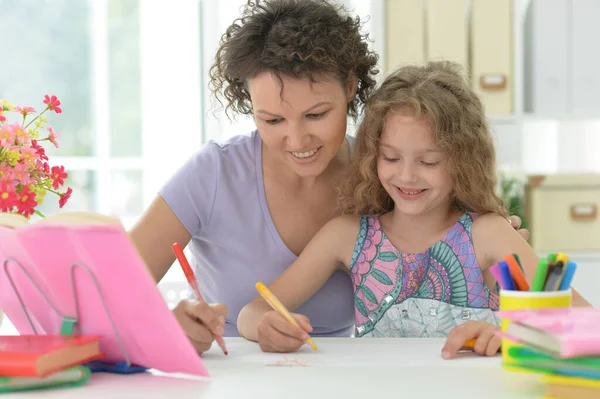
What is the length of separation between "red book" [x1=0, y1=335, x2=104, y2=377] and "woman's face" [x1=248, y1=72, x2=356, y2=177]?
605mm

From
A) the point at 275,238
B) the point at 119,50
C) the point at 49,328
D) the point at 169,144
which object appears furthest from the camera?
the point at 119,50

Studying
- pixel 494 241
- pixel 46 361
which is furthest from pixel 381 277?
pixel 46 361

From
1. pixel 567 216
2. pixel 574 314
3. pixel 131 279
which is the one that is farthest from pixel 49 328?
pixel 567 216

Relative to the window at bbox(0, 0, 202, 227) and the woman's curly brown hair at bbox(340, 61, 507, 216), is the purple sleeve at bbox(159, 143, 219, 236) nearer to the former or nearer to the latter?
the woman's curly brown hair at bbox(340, 61, 507, 216)

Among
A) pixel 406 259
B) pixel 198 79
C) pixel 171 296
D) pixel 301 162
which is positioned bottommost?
pixel 171 296

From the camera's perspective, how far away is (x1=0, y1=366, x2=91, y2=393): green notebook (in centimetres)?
89

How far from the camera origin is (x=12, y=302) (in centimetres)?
102

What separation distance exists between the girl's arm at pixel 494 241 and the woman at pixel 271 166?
0.20 ft

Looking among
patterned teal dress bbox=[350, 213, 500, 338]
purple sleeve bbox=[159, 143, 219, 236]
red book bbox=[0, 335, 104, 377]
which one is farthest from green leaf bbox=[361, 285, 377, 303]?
red book bbox=[0, 335, 104, 377]

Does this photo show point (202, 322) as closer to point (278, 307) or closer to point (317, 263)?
point (278, 307)

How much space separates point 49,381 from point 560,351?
526 mm

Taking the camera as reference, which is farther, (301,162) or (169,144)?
(169,144)

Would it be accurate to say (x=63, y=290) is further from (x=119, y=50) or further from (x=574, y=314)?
(x=119, y=50)

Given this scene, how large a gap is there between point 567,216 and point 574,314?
2.33 meters
